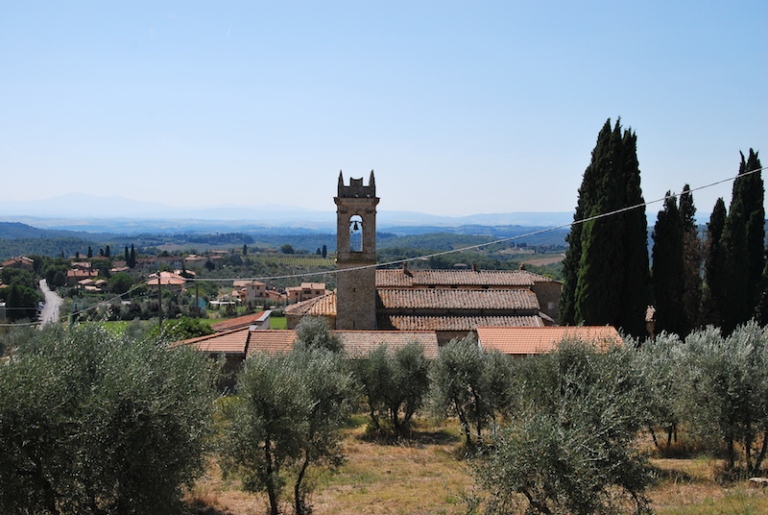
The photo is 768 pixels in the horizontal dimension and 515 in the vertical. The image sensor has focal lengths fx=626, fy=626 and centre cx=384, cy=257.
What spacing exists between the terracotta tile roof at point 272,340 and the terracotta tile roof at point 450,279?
8274 millimetres

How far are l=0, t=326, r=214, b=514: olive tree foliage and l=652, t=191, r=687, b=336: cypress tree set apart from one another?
23.6 m

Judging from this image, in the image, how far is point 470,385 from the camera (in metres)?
19.5

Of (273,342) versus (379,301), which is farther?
(379,301)

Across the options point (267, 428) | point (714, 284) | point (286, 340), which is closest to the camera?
point (267, 428)

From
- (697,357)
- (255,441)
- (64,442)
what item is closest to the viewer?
(64,442)

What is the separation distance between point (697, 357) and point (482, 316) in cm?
1488

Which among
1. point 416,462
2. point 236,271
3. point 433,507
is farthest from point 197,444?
point 236,271

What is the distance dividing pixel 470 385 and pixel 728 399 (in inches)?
→ 289

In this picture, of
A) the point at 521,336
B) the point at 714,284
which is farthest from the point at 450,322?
the point at 714,284

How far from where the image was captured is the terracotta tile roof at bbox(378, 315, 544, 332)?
29.1 metres

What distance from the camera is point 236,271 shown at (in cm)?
13712

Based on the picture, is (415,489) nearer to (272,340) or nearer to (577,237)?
(272,340)

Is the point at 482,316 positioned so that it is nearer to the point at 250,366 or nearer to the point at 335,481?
the point at 335,481

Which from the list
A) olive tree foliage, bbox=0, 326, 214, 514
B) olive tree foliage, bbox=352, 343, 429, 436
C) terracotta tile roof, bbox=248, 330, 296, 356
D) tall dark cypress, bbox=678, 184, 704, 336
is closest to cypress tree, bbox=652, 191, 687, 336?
tall dark cypress, bbox=678, 184, 704, 336
